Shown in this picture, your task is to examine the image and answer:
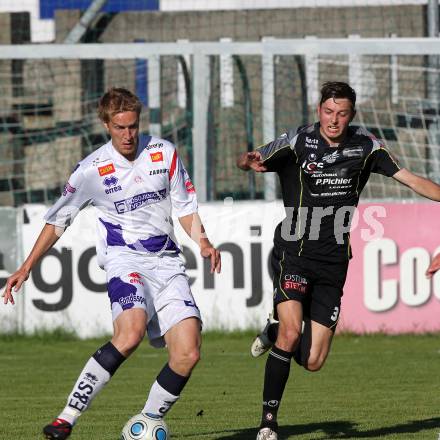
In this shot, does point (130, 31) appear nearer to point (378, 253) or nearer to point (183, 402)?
point (378, 253)

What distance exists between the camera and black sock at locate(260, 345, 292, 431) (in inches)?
299

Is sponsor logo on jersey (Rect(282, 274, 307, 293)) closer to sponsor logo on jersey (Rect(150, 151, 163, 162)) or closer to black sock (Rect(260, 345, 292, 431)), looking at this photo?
black sock (Rect(260, 345, 292, 431))

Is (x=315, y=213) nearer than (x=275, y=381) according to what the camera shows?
No

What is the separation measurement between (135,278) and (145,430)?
0.89 metres

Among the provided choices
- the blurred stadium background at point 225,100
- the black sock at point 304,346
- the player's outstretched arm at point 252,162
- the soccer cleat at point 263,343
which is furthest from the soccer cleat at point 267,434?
the blurred stadium background at point 225,100

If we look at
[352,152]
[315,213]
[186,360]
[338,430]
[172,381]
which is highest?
[352,152]

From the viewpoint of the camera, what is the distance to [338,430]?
26.4 feet

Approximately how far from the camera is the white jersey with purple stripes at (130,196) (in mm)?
7426

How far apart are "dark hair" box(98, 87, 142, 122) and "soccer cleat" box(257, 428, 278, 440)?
79.7 inches

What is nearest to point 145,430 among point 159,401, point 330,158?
point 159,401

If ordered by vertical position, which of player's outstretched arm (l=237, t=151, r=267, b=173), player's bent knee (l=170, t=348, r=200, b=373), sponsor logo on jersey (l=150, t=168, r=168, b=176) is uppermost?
player's outstretched arm (l=237, t=151, r=267, b=173)

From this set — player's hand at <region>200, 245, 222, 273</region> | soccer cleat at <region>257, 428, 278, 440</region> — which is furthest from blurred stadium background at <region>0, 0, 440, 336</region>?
player's hand at <region>200, 245, 222, 273</region>

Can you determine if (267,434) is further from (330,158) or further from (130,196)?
(330,158)

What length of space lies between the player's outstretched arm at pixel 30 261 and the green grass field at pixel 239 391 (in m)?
1.04
